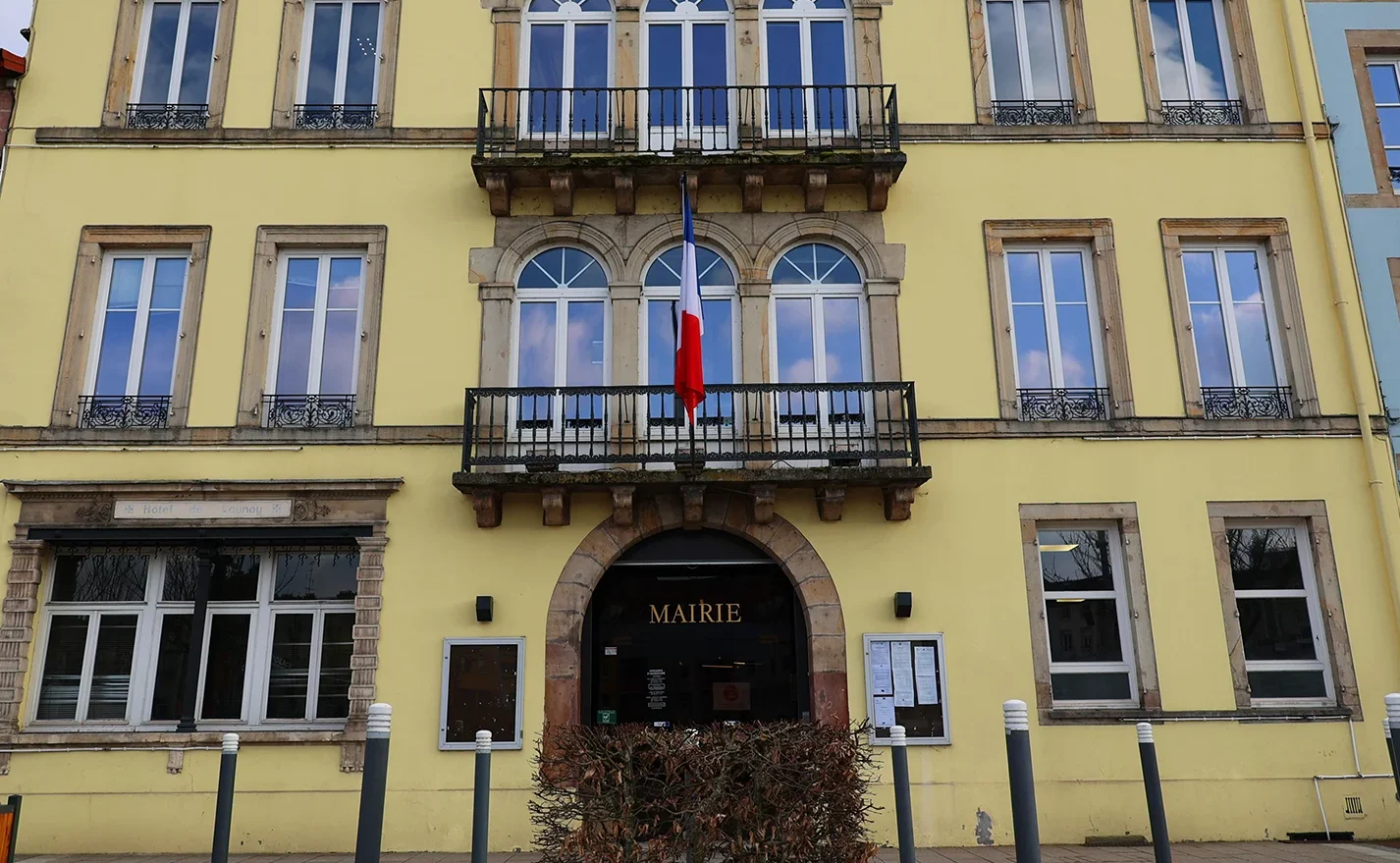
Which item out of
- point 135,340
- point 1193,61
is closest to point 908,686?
point 1193,61

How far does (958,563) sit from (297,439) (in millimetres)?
7080

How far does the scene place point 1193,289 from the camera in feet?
38.9

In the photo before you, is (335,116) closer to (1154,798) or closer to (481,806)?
(481,806)

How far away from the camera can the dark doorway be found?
11.1m

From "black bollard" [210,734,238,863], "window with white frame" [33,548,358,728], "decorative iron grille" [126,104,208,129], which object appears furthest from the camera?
"decorative iron grille" [126,104,208,129]

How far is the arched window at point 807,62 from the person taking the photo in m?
12.2

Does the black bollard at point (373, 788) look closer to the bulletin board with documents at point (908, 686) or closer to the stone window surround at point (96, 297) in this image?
the bulletin board with documents at point (908, 686)

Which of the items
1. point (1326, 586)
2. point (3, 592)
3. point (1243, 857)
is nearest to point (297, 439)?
point (3, 592)

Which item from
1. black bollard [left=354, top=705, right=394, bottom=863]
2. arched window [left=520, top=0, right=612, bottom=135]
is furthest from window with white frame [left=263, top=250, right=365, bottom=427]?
black bollard [left=354, top=705, right=394, bottom=863]

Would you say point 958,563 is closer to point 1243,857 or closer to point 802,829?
point 1243,857

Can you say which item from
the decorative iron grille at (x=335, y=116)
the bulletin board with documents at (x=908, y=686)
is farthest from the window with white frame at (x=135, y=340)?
the bulletin board with documents at (x=908, y=686)

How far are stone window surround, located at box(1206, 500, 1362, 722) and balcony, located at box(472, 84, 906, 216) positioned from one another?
5.04 metres

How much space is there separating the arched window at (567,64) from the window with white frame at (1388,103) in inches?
358

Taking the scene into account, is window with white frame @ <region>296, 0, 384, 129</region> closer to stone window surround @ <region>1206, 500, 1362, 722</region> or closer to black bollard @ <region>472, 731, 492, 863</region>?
black bollard @ <region>472, 731, 492, 863</region>
